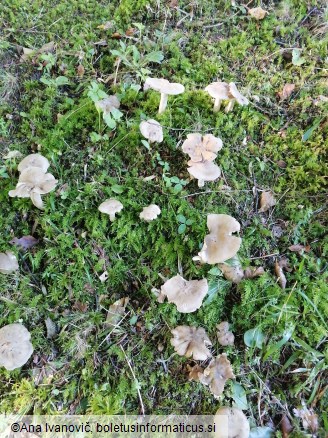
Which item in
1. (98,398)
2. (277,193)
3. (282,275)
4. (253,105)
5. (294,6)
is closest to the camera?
(98,398)

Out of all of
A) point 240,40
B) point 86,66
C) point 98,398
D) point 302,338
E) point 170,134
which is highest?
point 240,40

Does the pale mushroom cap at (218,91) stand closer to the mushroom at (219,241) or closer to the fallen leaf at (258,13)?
the mushroom at (219,241)

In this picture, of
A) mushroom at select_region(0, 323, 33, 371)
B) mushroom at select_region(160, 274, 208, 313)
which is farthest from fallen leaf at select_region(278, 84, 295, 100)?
mushroom at select_region(0, 323, 33, 371)

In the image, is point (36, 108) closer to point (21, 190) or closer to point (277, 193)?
point (21, 190)

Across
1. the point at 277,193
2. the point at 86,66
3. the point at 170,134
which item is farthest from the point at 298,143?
the point at 86,66

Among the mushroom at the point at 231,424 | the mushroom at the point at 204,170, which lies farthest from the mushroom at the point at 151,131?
the mushroom at the point at 231,424

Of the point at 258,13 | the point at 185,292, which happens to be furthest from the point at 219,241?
the point at 258,13

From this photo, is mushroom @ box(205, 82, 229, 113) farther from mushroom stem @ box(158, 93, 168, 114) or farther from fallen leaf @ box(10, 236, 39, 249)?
fallen leaf @ box(10, 236, 39, 249)
